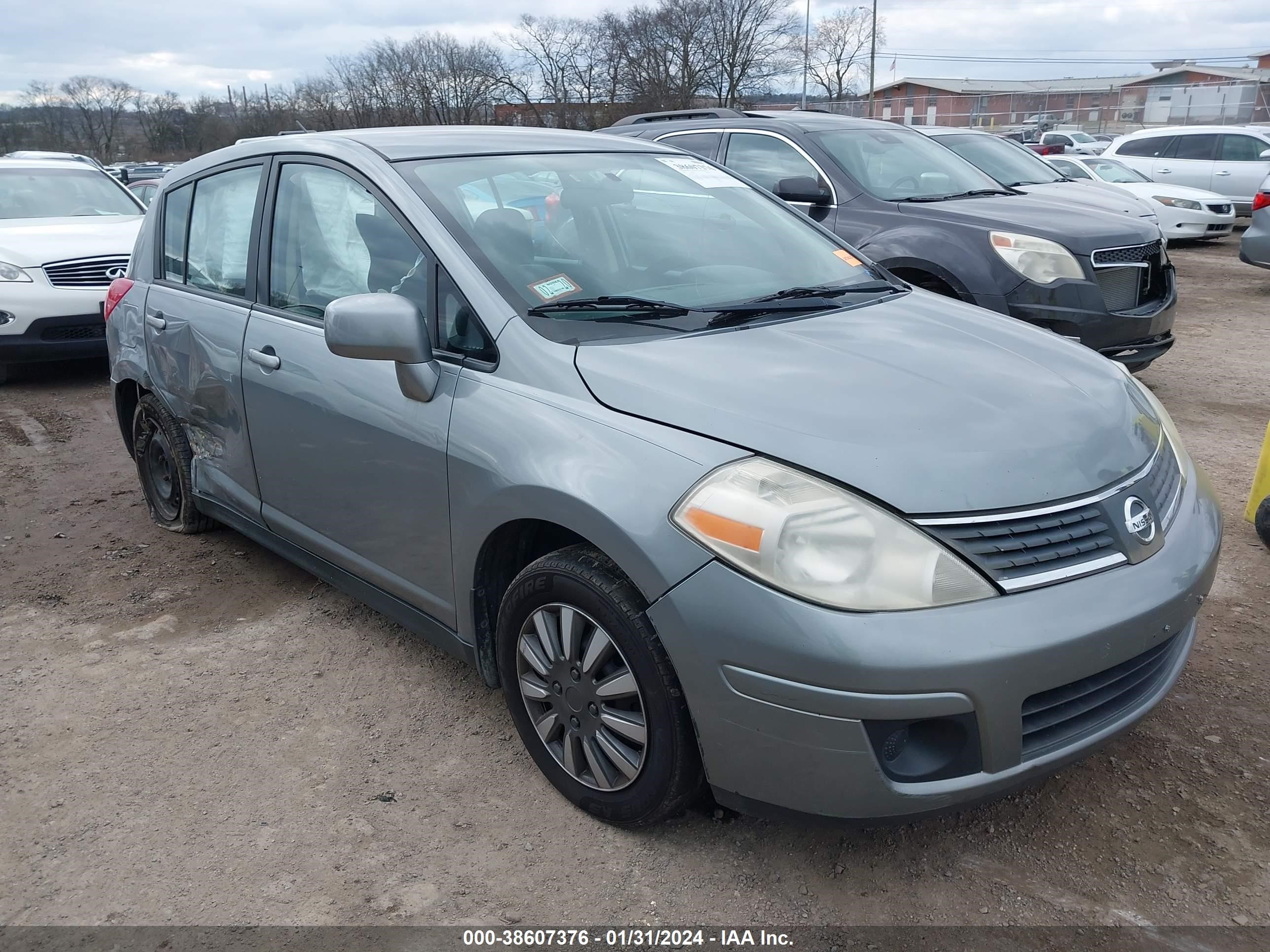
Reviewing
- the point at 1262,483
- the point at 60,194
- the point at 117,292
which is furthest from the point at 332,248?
the point at 60,194

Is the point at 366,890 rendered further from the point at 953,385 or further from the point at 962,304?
the point at 962,304

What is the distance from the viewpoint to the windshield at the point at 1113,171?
15.2 metres

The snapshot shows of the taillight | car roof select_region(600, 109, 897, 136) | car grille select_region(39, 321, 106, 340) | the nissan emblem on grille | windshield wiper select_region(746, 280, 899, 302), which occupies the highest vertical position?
car roof select_region(600, 109, 897, 136)

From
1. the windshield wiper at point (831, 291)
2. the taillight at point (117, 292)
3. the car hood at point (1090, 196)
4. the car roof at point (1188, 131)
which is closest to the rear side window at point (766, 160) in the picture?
the car hood at point (1090, 196)

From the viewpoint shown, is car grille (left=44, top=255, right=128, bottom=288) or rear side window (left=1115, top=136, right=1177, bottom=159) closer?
car grille (left=44, top=255, right=128, bottom=288)

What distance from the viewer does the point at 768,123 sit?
23.1 ft

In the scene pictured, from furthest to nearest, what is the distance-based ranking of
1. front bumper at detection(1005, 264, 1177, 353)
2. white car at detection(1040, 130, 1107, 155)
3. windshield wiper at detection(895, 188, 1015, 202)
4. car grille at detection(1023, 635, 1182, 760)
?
1. white car at detection(1040, 130, 1107, 155)
2. windshield wiper at detection(895, 188, 1015, 202)
3. front bumper at detection(1005, 264, 1177, 353)
4. car grille at detection(1023, 635, 1182, 760)

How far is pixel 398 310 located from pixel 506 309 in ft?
0.92

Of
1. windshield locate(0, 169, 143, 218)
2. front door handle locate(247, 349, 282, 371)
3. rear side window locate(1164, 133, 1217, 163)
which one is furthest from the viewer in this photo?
rear side window locate(1164, 133, 1217, 163)

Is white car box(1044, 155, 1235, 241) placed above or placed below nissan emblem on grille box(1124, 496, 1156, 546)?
below

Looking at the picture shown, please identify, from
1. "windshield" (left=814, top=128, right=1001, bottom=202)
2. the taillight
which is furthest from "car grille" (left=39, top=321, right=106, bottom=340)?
"windshield" (left=814, top=128, right=1001, bottom=202)

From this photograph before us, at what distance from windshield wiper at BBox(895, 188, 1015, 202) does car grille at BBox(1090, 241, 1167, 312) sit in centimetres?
117

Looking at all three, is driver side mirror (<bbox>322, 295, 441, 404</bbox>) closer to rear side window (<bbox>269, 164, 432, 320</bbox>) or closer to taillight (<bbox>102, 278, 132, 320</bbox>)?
rear side window (<bbox>269, 164, 432, 320</bbox>)

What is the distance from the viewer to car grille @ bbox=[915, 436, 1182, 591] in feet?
6.71
